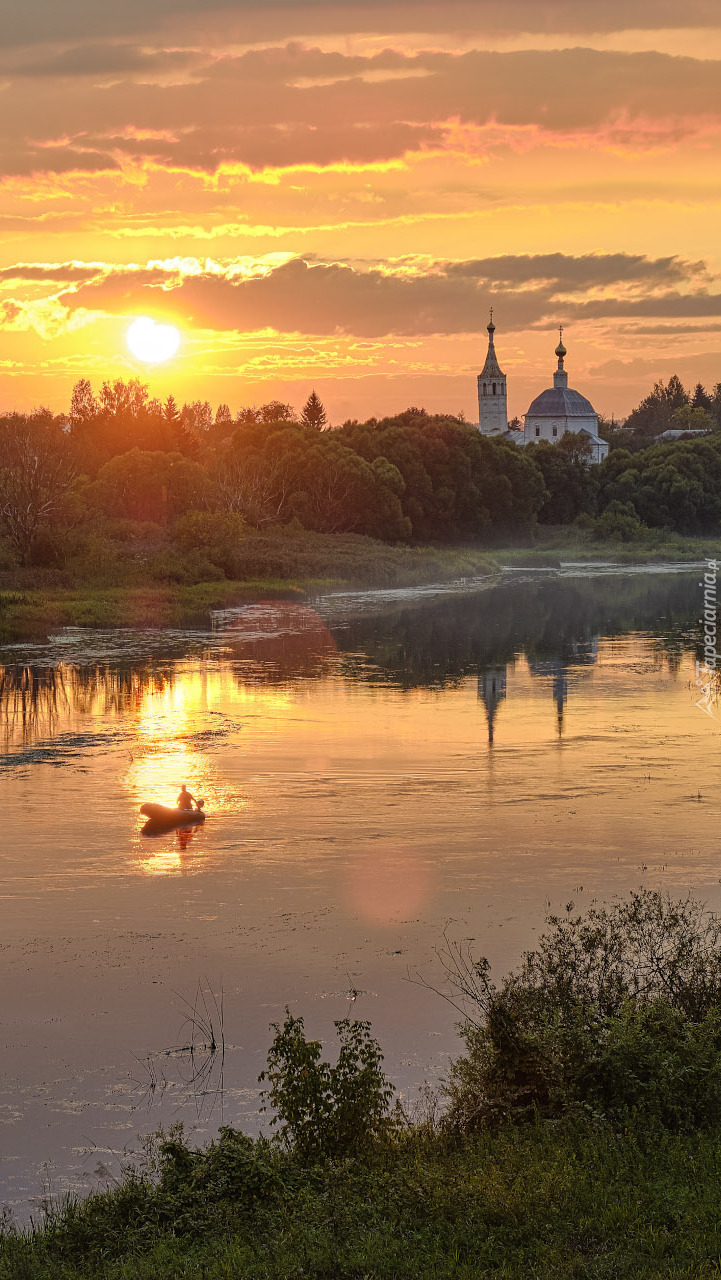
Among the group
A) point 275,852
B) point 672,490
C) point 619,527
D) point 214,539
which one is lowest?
point 275,852

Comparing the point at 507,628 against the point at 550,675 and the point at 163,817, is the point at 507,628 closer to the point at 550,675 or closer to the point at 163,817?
the point at 550,675

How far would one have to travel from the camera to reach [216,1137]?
1061 centimetres

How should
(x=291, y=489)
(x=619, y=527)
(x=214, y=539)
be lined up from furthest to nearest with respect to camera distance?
(x=619, y=527)
(x=291, y=489)
(x=214, y=539)

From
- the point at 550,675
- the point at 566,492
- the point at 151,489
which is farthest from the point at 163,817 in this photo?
the point at 566,492

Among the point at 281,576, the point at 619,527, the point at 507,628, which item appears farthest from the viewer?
the point at 619,527

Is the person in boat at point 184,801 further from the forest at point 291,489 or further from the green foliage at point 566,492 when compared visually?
the green foliage at point 566,492

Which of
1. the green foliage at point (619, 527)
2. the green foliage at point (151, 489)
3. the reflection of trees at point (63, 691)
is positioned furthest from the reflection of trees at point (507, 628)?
the green foliage at point (619, 527)

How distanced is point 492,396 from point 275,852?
165 metres

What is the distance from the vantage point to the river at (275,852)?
12102mm

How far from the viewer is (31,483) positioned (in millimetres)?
60438

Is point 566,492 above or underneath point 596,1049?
above

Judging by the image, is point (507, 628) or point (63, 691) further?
point (507, 628)

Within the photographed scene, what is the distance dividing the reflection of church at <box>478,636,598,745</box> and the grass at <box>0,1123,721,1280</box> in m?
18.5

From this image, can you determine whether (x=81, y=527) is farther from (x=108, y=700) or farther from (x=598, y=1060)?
(x=598, y=1060)
